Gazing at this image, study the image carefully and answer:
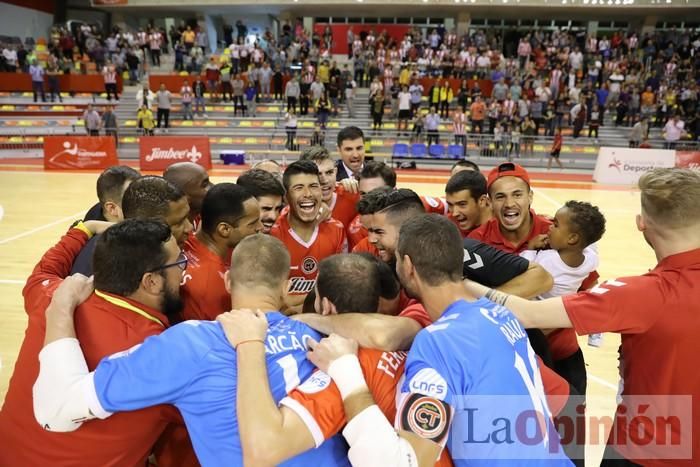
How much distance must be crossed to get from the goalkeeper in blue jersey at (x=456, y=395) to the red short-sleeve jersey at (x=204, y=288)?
1.41m

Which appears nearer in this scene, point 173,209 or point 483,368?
point 483,368

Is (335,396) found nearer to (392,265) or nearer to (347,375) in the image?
(347,375)

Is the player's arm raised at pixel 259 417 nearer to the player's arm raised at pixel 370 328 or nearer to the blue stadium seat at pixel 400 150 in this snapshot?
the player's arm raised at pixel 370 328

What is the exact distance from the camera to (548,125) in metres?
24.6

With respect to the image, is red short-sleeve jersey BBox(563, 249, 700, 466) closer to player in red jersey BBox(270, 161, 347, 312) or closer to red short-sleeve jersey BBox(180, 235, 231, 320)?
red short-sleeve jersey BBox(180, 235, 231, 320)

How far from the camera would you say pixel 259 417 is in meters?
2.03

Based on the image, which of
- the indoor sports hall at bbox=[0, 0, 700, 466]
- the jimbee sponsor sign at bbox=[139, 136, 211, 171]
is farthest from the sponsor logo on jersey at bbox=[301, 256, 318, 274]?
the jimbee sponsor sign at bbox=[139, 136, 211, 171]

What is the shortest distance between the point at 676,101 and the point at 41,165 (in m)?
29.7

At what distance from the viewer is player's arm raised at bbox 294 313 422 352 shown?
2.42m

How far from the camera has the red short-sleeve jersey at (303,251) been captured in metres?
4.89

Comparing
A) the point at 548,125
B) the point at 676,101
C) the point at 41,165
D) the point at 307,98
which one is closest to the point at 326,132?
the point at 307,98

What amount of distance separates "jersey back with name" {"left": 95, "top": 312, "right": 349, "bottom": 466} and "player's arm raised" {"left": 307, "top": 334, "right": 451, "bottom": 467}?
0.26 metres

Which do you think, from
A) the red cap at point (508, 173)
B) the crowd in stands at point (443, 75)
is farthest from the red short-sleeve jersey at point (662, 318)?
the crowd in stands at point (443, 75)

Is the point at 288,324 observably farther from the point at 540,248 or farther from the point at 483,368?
the point at 540,248
